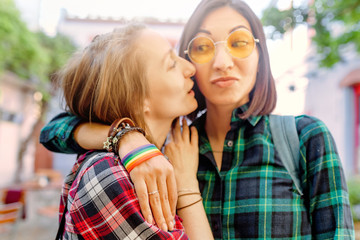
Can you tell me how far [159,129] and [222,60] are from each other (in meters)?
0.39

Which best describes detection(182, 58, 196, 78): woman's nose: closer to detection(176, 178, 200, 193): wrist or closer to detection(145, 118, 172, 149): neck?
detection(145, 118, 172, 149): neck

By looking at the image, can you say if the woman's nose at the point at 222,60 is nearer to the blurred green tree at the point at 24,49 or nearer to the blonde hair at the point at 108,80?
the blonde hair at the point at 108,80

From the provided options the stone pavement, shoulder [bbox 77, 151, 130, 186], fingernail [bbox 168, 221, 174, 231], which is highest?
shoulder [bbox 77, 151, 130, 186]

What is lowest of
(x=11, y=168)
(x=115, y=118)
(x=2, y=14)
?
(x=11, y=168)

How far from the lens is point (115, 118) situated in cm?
130

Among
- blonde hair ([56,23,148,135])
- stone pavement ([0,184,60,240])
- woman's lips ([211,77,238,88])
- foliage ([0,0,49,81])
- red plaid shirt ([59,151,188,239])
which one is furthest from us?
foliage ([0,0,49,81])

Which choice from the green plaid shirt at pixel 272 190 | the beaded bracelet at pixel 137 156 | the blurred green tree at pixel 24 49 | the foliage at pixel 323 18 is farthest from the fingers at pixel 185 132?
the blurred green tree at pixel 24 49

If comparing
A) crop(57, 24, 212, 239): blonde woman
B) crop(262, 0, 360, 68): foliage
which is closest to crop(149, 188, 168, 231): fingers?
crop(57, 24, 212, 239): blonde woman

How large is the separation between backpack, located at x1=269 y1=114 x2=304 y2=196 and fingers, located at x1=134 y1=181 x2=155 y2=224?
56 cm

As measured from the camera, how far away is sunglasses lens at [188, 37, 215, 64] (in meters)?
1.40

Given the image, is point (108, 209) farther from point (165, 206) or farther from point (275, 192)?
point (275, 192)

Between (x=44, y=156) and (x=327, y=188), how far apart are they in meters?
18.2

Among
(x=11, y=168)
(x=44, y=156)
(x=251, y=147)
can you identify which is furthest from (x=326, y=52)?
(x=44, y=156)

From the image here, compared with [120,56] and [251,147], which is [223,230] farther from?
[120,56]
